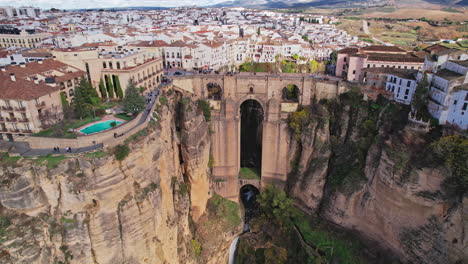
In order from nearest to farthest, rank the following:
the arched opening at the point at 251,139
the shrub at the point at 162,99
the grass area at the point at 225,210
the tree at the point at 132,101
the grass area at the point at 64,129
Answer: the grass area at the point at 64,129
the tree at the point at 132,101
the shrub at the point at 162,99
the grass area at the point at 225,210
the arched opening at the point at 251,139

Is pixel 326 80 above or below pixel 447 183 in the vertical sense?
above

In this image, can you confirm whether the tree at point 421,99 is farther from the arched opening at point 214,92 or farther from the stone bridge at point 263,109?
the arched opening at point 214,92

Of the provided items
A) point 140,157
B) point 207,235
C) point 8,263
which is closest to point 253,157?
point 207,235

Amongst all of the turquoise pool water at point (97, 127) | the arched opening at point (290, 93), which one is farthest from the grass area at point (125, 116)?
the arched opening at point (290, 93)

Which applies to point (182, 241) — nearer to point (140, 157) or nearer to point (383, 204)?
point (140, 157)

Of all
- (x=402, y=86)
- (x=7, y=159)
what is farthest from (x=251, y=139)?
(x=7, y=159)

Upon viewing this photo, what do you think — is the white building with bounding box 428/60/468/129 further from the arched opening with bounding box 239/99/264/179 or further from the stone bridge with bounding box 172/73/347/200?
the arched opening with bounding box 239/99/264/179

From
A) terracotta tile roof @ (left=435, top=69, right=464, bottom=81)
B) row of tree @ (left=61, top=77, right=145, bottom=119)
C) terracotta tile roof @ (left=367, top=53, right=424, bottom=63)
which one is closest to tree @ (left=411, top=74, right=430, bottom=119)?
terracotta tile roof @ (left=435, top=69, right=464, bottom=81)
